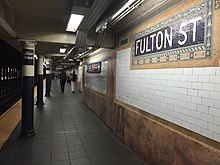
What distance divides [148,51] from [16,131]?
13.6 feet

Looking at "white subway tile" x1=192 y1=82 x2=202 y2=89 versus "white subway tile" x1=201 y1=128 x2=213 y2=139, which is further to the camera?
"white subway tile" x1=192 y1=82 x2=202 y2=89

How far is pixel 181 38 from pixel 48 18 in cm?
315

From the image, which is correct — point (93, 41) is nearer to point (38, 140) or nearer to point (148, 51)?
point (148, 51)

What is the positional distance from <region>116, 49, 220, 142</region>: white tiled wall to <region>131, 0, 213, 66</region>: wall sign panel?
19cm

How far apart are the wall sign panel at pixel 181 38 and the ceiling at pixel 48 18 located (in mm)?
958

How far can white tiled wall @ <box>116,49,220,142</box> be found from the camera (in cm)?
181

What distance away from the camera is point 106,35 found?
472 cm

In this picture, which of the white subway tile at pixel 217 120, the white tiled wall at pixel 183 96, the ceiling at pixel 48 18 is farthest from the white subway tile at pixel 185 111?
the ceiling at pixel 48 18

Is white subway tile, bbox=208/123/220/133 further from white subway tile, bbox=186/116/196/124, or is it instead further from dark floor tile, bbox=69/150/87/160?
dark floor tile, bbox=69/150/87/160

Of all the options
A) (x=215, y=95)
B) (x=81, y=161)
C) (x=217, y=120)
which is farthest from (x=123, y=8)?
(x=81, y=161)

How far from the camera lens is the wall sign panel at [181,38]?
6.16 feet

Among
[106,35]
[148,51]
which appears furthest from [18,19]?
[148,51]

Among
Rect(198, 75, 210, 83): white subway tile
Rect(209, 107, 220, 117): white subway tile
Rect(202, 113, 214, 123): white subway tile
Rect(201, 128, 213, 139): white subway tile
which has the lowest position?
Rect(201, 128, 213, 139): white subway tile

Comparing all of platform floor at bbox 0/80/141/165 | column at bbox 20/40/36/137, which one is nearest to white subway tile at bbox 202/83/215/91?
platform floor at bbox 0/80/141/165
